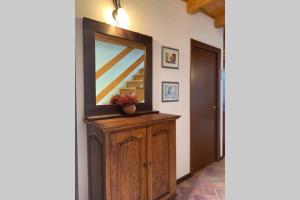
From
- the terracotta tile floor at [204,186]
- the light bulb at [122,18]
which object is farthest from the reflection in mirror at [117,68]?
the terracotta tile floor at [204,186]

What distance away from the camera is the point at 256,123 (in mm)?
286

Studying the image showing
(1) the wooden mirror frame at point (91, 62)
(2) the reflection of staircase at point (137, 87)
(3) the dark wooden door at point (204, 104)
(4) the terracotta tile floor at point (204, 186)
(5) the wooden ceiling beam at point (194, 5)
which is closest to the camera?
(1) the wooden mirror frame at point (91, 62)

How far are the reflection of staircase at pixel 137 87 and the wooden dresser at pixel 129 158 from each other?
0.37 m

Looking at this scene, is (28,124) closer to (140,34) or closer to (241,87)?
(241,87)

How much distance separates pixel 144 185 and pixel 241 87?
4.82ft

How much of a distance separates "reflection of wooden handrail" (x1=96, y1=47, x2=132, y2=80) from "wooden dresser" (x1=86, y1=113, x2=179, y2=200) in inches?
17.7

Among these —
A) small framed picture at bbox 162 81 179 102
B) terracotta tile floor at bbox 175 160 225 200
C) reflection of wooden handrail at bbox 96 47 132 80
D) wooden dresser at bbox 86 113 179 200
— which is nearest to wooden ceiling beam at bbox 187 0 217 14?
small framed picture at bbox 162 81 179 102

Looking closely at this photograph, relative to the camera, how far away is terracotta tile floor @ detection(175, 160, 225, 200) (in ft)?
6.84

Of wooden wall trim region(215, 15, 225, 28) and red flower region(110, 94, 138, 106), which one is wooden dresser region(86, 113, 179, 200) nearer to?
red flower region(110, 94, 138, 106)

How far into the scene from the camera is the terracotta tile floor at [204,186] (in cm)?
208

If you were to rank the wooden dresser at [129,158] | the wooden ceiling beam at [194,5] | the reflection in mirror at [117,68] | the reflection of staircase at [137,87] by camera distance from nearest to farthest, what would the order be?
the wooden dresser at [129,158] < the reflection in mirror at [117,68] < the reflection of staircase at [137,87] < the wooden ceiling beam at [194,5]

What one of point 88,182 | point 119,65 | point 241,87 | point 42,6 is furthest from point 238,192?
point 119,65

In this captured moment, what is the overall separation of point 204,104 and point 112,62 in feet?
5.87

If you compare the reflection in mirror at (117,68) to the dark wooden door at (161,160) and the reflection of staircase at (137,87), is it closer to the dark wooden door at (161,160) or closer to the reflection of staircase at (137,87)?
the reflection of staircase at (137,87)
